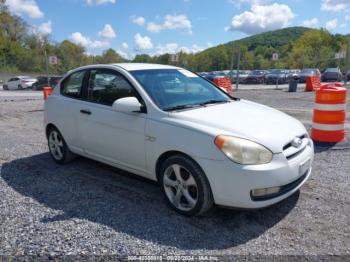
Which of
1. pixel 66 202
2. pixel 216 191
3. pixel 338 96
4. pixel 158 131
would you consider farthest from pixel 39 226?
pixel 338 96

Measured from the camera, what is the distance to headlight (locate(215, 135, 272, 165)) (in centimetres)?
308

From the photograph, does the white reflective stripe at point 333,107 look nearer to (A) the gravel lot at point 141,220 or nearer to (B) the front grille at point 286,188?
(A) the gravel lot at point 141,220

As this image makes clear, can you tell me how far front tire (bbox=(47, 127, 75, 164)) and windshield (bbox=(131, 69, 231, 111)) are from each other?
186 centimetres

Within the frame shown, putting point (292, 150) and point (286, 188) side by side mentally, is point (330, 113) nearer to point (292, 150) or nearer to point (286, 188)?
point (292, 150)

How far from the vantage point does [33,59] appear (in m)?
51.5

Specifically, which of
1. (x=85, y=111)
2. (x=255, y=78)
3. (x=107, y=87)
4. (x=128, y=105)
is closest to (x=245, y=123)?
(x=128, y=105)

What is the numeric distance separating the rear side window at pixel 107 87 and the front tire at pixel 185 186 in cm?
110

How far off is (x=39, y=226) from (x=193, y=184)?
1.64 meters

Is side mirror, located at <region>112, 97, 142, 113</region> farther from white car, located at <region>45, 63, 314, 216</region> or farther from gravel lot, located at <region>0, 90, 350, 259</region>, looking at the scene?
gravel lot, located at <region>0, 90, 350, 259</region>

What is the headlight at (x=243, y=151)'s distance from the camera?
10.1 ft

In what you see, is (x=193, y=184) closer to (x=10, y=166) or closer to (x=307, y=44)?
(x=10, y=166)

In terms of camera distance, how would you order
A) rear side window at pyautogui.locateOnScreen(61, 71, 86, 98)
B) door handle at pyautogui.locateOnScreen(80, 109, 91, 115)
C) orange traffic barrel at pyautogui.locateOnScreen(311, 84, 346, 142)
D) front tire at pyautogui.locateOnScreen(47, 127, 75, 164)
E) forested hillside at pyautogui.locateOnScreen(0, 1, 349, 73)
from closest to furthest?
door handle at pyautogui.locateOnScreen(80, 109, 91, 115) < rear side window at pyautogui.locateOnScreen(61, 71, 86, 98) < front tire at pyautogui.locateOnScreen(47, 127, 75, 164) < orange traffic barrel at pyautogui.locateOnScreen(311, 84, 346, 142) < forested hillside at pyautogui.locateOnScreen(0, 1, 349, 73)

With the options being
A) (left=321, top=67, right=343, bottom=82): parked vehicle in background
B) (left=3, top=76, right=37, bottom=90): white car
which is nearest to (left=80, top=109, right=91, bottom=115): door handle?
(left=321, top=67, right=343, bottom=82): parked vehicle in background

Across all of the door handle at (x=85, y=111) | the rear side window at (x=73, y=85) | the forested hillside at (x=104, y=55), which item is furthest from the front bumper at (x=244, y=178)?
the forested hillside at (x=104, y=55)
